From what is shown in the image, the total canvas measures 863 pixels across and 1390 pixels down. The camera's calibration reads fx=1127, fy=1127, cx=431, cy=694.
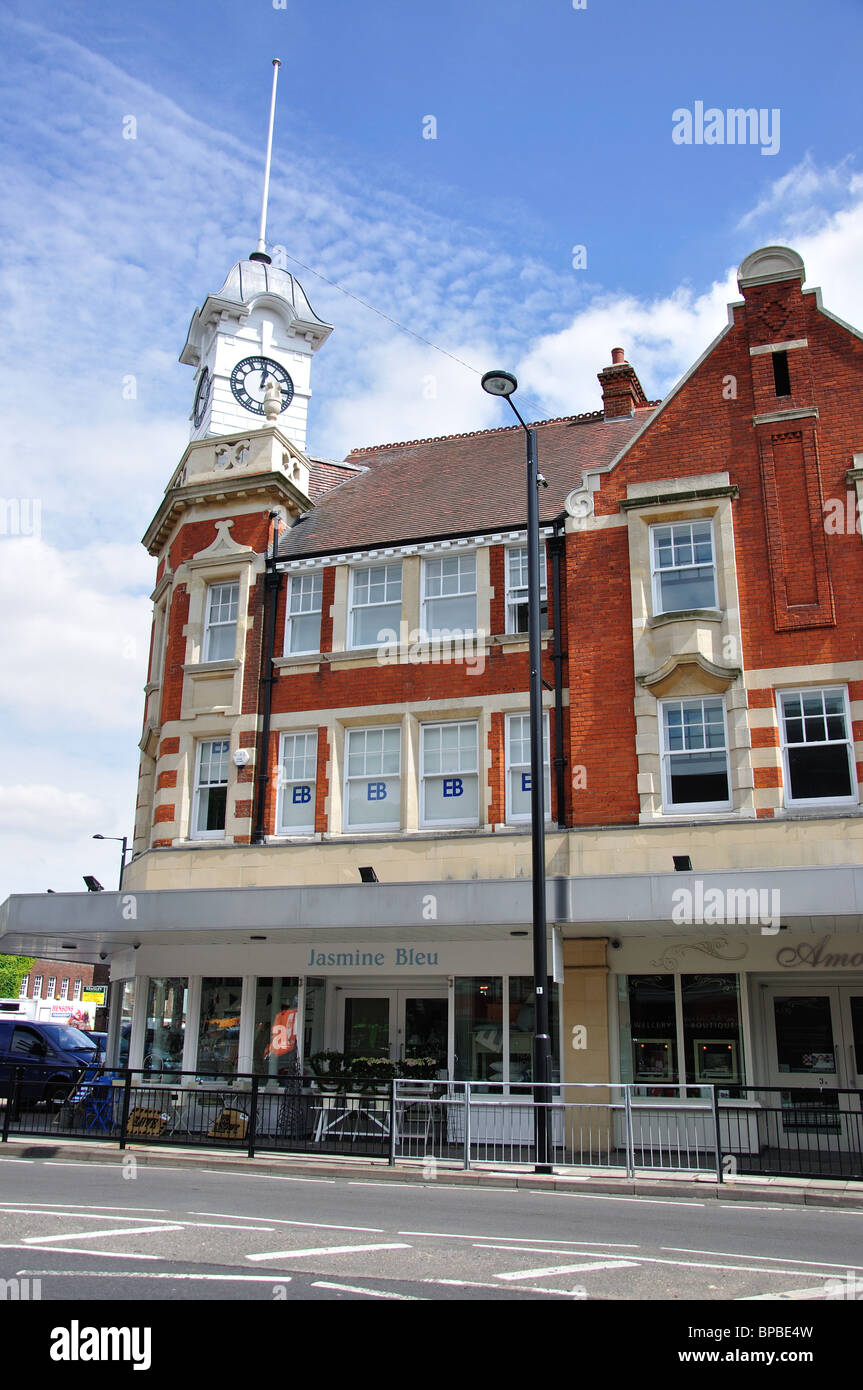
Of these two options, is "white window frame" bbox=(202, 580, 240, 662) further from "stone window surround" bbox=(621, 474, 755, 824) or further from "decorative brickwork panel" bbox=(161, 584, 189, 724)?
"stone window surround" bbox=(621, 474, 755, 824)

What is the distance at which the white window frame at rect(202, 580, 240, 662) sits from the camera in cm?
2180

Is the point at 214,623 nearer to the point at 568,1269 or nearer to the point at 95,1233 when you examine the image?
the point at 95,1233

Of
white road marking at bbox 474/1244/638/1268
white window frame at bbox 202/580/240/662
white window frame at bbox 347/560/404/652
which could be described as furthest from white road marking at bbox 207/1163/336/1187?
white window frame at bbox 202/580/240/662

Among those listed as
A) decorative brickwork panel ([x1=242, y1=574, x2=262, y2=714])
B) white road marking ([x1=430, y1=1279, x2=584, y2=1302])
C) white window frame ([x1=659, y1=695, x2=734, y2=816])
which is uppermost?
decorative brickwork panel ([x1=242, y1=574, x2=262, y2=714])

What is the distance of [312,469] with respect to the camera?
84.5 ft

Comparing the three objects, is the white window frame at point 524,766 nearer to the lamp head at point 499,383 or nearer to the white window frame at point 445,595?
the white window frame at point 445,595

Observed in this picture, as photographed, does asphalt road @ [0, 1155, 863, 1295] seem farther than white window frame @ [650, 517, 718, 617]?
No

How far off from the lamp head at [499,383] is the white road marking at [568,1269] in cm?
1075

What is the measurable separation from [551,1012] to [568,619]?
650 centimetres

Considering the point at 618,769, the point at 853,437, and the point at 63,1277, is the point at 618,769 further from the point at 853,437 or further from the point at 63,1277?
the point at 63,1277

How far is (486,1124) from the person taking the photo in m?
14.2

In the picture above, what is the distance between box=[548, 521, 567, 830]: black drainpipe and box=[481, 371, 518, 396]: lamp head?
5.11m

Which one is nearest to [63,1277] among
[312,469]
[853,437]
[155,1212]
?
[155,1212]

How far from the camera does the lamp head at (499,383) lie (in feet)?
48.8
